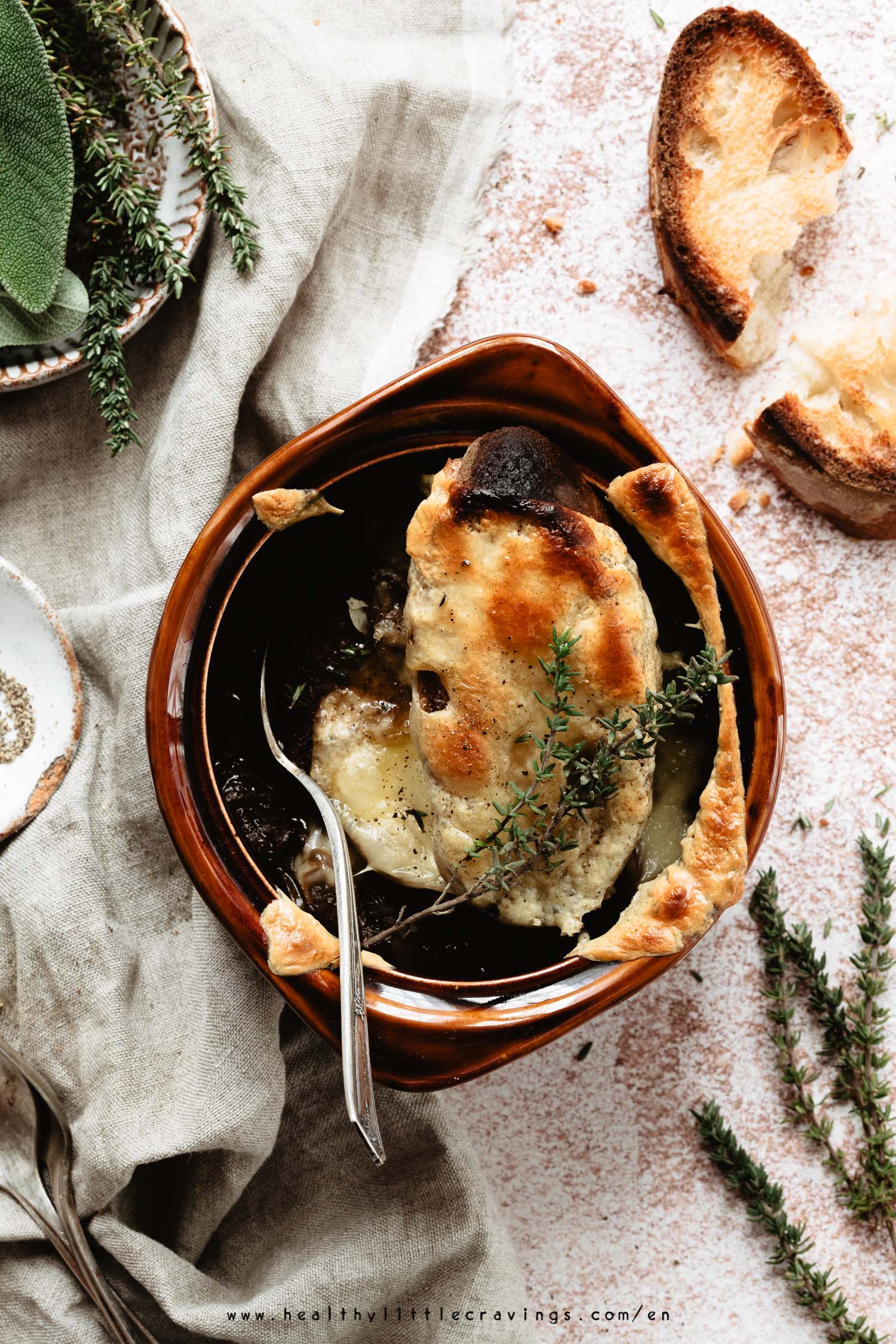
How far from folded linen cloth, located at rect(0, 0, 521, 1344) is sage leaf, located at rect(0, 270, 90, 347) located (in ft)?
0.62

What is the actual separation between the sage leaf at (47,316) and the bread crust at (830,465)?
1.22 m

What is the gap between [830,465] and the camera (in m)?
1.90

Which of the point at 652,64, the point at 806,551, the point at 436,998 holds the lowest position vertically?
the point at 436,998

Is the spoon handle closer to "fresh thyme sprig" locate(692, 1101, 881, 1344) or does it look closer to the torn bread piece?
the torn bread piece

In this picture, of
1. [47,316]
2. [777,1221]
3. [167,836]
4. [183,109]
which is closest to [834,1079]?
[777,1221]

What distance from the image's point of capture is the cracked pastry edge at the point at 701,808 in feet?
4.94

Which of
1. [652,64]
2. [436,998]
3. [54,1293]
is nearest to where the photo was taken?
[436,998]

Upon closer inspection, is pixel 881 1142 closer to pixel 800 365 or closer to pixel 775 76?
pixel 800 365

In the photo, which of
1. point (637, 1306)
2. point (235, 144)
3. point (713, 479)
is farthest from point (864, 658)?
point (235, 144)

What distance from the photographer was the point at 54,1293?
1892mm

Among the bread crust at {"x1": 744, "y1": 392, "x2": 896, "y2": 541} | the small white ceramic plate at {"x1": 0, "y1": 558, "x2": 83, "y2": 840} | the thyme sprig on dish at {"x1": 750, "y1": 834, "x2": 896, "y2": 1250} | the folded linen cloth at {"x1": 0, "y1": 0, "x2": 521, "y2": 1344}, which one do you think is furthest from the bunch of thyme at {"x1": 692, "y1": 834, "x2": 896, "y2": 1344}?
the small white ceramic plate at {"x1": 0, "y1": 558, "x2": 83, "y2": 840}

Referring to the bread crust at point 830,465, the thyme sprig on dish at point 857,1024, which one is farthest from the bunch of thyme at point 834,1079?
the bread crust at point 830,465

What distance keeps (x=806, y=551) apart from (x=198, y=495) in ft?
3.77

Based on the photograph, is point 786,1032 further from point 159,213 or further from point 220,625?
point 159,213
